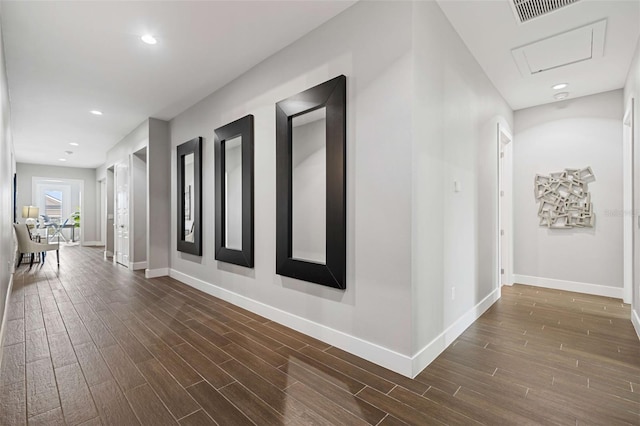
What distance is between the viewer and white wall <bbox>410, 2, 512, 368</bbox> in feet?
7.06

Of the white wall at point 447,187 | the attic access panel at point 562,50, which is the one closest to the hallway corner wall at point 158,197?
the white wall at point 447,187

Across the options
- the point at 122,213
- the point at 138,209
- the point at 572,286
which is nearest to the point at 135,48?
the point at 138,209

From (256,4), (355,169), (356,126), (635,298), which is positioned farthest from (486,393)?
(256,4)

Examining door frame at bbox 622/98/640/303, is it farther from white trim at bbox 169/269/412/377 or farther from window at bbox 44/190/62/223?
window at bbox 44/190/62/223

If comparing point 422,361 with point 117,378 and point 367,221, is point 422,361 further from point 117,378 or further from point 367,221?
point 117,378

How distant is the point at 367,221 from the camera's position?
2309 mm

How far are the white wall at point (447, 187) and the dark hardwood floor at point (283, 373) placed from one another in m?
0.31

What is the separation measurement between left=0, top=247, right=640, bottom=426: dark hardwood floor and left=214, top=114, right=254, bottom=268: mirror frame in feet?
2.16

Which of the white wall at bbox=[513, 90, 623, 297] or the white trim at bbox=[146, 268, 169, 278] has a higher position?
the white wall at bbox=[513, 90, 623, 297]

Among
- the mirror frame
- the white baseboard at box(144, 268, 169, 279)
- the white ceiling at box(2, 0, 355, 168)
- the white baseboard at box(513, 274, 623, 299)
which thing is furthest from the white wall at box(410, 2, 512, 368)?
the white baseboard at box(144, 268, 169, 279)

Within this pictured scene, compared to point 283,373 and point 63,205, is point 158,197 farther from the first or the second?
point 63,205

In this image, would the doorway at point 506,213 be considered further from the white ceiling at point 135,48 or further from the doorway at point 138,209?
the doorway at point 138,209

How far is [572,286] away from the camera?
431cm

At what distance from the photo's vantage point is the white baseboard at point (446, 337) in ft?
6.98
